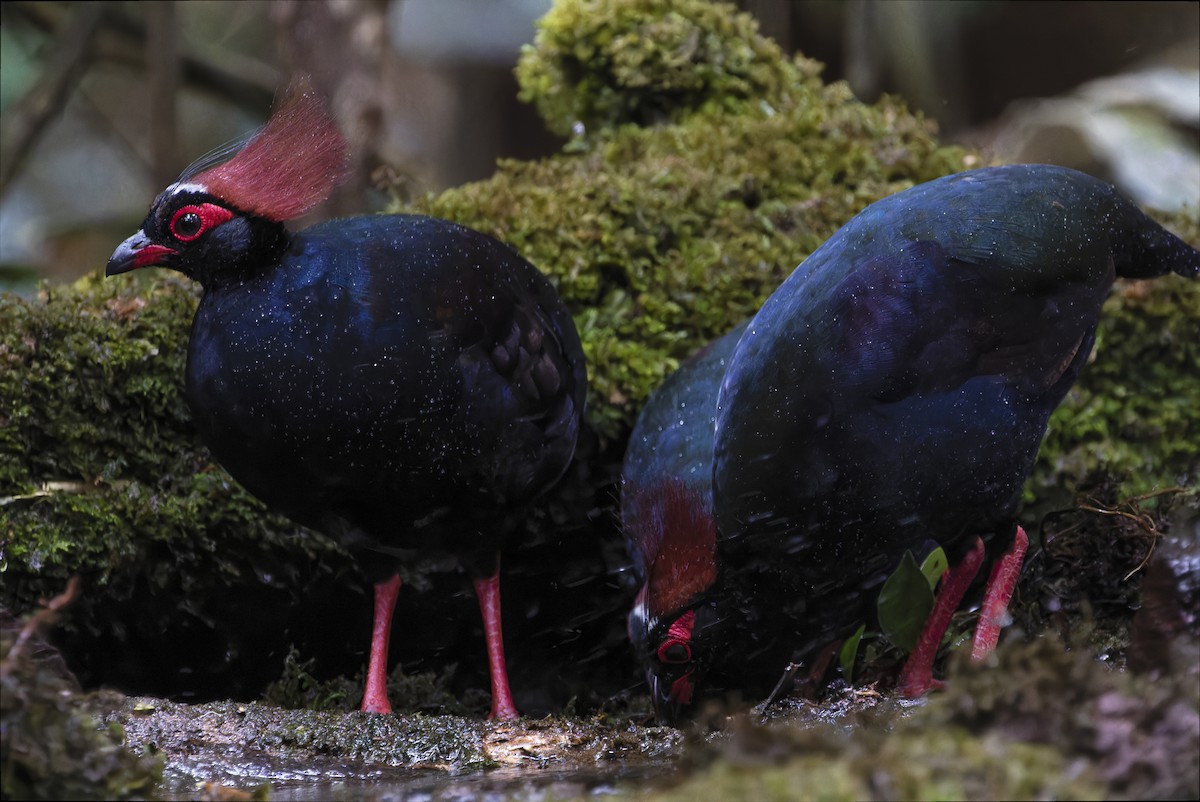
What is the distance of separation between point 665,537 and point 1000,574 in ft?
4.01

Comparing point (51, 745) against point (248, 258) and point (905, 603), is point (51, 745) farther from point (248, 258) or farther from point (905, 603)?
point (905, 603)

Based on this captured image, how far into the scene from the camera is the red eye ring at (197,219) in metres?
3.88

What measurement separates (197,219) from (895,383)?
217 cm

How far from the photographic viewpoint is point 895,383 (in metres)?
3.60

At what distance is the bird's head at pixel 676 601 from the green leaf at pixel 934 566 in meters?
0.65

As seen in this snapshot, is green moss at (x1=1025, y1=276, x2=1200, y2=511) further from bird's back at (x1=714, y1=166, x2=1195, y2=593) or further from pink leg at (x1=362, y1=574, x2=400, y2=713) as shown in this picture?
pink leg at (x1=362, y1=574, x2=400, y2=713)

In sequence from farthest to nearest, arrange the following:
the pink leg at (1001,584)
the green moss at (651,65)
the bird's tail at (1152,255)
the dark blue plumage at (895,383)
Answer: the green moss at (651,65)
the pink leg at (1001,584)
the bird's tail at (1152,255)
the dark blue plumage at (895,383)

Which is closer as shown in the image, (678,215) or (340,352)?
(340,352)

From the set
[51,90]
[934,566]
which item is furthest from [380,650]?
[51,90]

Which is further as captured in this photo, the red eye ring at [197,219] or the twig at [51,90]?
the twig at [51,90]

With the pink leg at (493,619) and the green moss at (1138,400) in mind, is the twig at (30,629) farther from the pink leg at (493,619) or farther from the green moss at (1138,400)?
the green moss at (1138,400)

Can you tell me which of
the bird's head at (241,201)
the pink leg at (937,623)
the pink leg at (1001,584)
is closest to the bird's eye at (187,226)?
the bird's head at (241,201)

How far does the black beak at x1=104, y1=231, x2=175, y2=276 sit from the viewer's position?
3.85m

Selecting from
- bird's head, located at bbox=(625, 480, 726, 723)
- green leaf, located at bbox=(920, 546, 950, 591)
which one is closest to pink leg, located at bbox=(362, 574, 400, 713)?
Result: bird's head, located at bbox=(625, 480, 726, 723)
